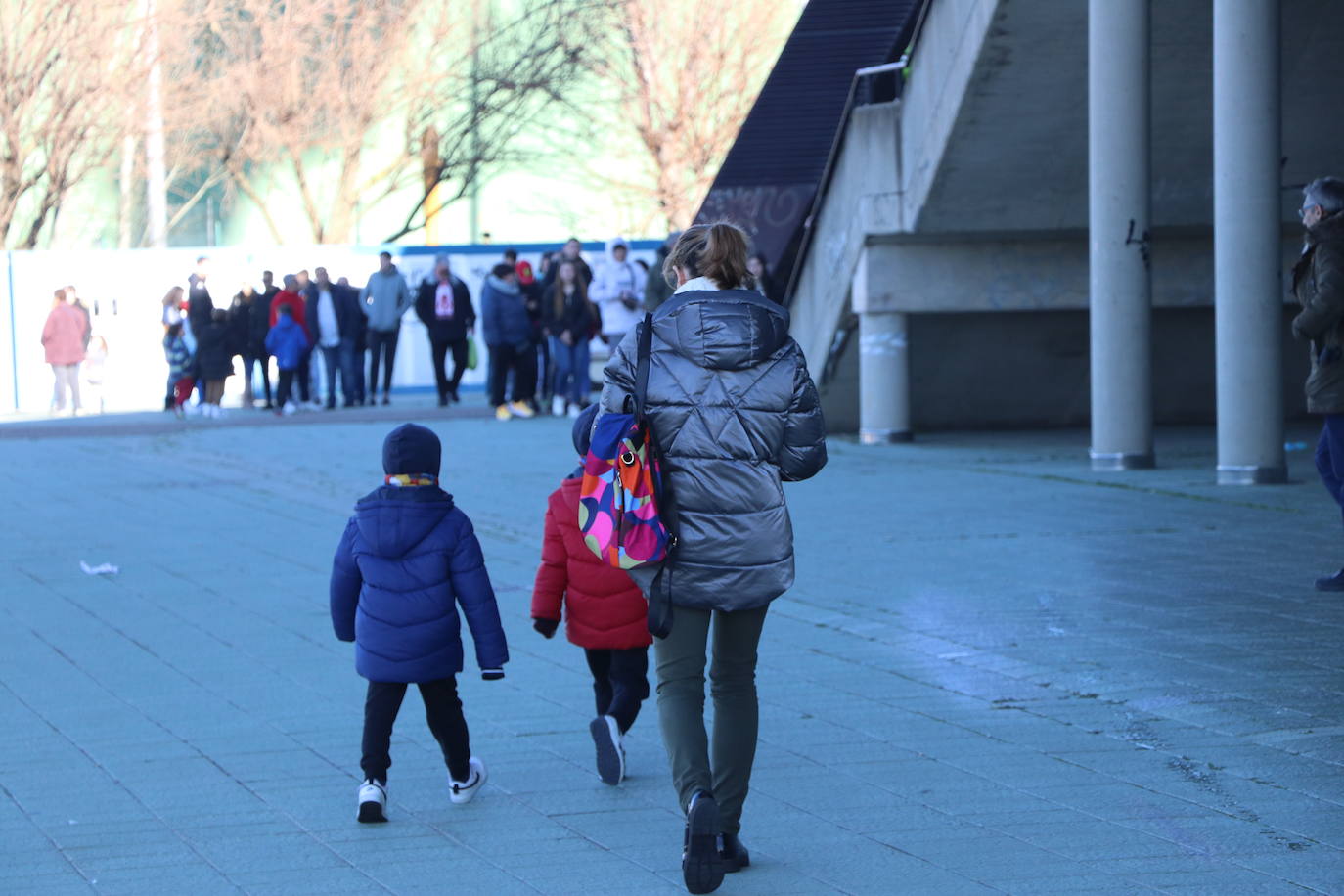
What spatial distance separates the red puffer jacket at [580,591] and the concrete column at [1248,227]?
8224mm

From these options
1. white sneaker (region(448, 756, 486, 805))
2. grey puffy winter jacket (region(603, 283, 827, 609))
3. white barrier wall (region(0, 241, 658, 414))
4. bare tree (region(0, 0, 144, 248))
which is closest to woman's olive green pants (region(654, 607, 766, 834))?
grey puffy winter jacket (region(603, 283, 827, 609))

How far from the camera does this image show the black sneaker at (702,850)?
16.0 ft

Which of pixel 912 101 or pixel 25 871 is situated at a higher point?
pixel 912 101

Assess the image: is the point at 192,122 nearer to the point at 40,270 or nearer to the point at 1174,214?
the point at 40,270

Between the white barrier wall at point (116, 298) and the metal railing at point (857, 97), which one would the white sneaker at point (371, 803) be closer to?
the metal railing at point (857, 97)

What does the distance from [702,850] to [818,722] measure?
6.94ft

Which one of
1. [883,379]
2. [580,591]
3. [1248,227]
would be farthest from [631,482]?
[883,379]

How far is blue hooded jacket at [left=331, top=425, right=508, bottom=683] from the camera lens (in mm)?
5672

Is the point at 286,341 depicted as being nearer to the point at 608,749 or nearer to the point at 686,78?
the point at 686,78

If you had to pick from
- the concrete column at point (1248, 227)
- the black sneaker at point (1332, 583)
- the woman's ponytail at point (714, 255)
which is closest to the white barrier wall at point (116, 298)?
the concrete column at point (1248, 227)

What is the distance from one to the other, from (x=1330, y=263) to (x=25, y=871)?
6.27 m

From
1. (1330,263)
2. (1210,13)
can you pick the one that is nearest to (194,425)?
(1210,13)

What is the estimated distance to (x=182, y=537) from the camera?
12531 millimetres

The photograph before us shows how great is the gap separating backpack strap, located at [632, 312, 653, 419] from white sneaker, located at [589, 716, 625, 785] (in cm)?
141
